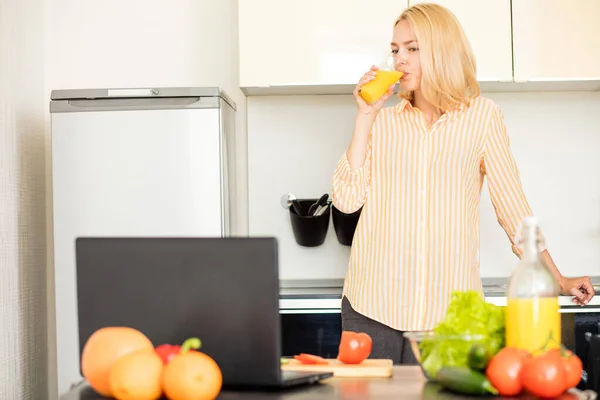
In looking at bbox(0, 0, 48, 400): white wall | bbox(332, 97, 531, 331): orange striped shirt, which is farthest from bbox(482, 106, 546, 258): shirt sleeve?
bbox(0, 0, 48, 400): white wall

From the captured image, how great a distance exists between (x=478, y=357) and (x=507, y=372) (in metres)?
0.05

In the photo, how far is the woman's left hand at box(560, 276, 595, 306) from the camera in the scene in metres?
2.23

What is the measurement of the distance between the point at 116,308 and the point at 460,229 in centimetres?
114

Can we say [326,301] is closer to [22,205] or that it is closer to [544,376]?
[22,205]

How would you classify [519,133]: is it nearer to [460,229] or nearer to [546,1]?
[546,1]

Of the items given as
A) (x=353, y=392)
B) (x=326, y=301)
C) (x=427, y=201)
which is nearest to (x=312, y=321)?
(x=326, y=301)

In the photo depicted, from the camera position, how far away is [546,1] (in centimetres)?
276

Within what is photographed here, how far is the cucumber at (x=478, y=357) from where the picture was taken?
1.10 m

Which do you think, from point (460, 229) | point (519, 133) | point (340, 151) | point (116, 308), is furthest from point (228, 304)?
point (519, 133)

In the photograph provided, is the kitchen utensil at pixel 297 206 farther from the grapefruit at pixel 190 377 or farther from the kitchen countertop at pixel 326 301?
the grapefruit at pixel 190 377

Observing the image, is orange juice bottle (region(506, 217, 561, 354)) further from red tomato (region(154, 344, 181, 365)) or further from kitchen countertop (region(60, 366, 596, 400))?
red tomato (region(154, 344, 181, 365))

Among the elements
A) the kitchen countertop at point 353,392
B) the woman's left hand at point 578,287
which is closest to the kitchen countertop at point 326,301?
the woman's left hand at point 578,287

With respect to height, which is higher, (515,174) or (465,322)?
(515,174)

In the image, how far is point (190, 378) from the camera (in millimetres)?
1019
